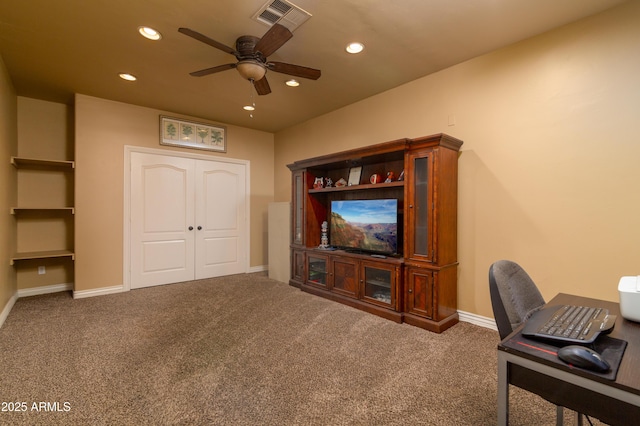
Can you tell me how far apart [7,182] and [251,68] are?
3.26m

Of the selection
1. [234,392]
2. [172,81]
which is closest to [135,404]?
[234,392]

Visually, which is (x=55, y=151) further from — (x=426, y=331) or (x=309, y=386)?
(x=426, y=331)

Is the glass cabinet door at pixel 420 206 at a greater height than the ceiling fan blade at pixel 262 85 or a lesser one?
lesser

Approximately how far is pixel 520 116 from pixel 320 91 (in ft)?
7.40

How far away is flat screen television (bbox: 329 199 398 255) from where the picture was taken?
333 centimetres

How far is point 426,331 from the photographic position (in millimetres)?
2795

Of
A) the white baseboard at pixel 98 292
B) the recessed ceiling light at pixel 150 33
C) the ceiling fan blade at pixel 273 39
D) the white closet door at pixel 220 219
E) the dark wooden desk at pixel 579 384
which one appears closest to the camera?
the dark wooden desk at pixel 579 384

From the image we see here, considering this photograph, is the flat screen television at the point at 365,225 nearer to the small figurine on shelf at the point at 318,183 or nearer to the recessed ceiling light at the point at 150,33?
the small figurine on shelf at the point at 318,183

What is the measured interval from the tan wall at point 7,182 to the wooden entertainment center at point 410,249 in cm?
351

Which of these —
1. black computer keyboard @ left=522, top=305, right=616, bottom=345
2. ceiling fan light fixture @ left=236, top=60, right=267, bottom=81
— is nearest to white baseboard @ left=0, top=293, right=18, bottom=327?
ceiling fan light fixture @ left=236, top=60, right=267, bottom=81

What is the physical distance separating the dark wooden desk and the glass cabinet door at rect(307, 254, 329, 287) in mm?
3038

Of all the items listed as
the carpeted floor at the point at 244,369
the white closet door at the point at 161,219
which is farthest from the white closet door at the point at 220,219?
the carpeted floor at the point at 244,369

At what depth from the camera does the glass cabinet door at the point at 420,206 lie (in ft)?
9.39

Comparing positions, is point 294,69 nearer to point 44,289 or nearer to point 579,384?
point 579,384
